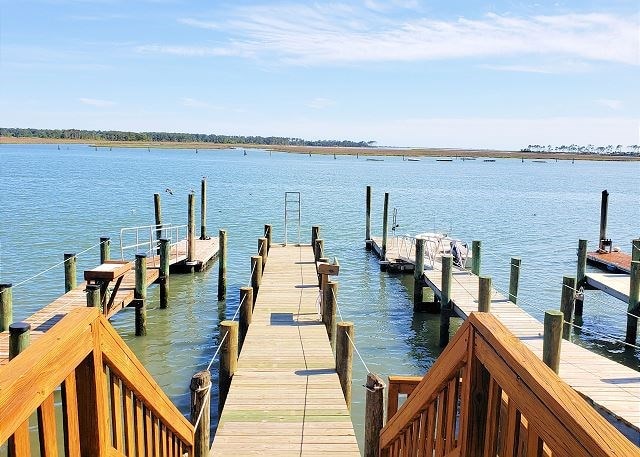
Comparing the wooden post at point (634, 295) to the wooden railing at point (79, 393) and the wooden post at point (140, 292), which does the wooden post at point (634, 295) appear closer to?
the wooden post at point (140, 292)

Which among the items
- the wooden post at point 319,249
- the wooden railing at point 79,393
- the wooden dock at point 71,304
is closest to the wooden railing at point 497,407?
the wooden railing at point 79,393

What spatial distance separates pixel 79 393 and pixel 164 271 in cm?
1470

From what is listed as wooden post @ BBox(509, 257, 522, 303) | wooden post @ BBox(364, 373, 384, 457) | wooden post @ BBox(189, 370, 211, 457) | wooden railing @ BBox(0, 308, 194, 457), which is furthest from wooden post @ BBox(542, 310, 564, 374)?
wooden railing @ BBox(0, 308, 194, 457)

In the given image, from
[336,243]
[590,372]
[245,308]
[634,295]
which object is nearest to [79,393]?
[245,308]

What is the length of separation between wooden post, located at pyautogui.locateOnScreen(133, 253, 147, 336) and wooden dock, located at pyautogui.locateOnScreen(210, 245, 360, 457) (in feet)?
10.6

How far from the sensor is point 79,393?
2.84m

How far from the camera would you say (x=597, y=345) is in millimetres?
15367

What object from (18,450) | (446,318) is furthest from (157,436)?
(446,318)

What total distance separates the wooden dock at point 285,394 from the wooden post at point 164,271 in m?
4.46

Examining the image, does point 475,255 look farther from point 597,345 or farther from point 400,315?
point 597,345

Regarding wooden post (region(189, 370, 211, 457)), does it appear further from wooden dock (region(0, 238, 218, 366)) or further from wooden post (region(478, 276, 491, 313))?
wooden post (region(478, 276, 491, 313))

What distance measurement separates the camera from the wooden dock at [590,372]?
8.92 metres

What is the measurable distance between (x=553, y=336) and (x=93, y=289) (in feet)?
29.2

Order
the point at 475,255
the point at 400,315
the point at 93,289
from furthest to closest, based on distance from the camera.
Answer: the point at 475,255
the point at 400,315
the point at 93,289
